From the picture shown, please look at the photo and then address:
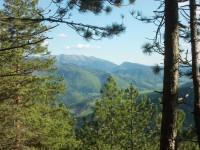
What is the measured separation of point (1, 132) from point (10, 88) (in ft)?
7.65

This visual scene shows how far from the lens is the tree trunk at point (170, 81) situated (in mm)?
5422

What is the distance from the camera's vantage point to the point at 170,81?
5.61 metres

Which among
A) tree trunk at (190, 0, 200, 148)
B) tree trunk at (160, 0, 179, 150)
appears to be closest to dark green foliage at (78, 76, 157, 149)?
tree trunk at (190, 0, 200, 148)

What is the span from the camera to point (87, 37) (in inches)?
297

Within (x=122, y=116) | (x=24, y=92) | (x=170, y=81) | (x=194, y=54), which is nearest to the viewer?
(x=170, y=81)

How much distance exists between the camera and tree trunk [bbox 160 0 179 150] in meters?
5.42

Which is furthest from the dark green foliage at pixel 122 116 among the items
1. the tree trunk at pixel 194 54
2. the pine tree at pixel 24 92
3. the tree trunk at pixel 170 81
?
the tree trunk at pixel 170 81

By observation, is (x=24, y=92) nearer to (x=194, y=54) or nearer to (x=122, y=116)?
(x=122, y=116)

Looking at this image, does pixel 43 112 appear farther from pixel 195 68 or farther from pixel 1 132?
pixel 195 68

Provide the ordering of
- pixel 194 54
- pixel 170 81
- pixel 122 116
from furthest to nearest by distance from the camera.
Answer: pixel 122 116 → pixel 194 54 → pixel 170 81

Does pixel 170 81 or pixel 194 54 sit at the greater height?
pixel 194 54

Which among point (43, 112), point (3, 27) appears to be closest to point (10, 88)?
point (43, 112)

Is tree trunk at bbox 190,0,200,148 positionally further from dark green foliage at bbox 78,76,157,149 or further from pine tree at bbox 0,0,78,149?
dark green foliage at bbox 78,76,157,149

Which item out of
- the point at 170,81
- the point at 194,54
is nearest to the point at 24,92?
the point at 194,54
